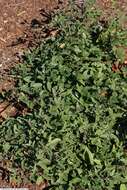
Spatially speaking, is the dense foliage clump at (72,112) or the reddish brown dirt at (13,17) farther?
the reddish brown dirt at (13,17)

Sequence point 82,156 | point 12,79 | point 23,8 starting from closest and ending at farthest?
1. point 82,156
2. point 12,79
3. point 23,8

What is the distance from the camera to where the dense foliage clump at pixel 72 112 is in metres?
4.87

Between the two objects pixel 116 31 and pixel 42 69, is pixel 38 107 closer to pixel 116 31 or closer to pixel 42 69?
pixel 42 69

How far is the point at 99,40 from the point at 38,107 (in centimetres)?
118

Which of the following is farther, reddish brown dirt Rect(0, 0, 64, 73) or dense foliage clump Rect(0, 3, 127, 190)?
reddish brown dirt Rect(0, 0, 64, 73)

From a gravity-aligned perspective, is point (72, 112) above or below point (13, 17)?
below

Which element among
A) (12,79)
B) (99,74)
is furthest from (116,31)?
(12,79)

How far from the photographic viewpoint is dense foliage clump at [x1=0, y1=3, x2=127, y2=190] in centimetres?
487

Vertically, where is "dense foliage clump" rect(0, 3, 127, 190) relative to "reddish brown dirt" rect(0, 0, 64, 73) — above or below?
below

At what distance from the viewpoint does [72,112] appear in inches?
208

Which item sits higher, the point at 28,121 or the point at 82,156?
the point at 28,121

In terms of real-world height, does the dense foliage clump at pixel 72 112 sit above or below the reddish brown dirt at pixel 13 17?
below

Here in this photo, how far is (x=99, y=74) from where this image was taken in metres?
5.59

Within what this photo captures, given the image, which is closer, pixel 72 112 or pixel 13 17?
pixel 72 112
